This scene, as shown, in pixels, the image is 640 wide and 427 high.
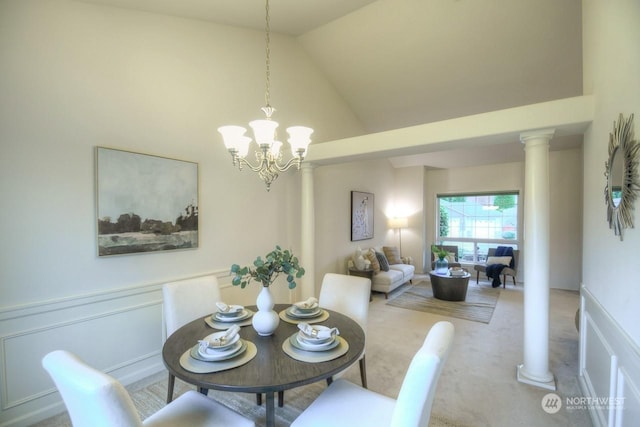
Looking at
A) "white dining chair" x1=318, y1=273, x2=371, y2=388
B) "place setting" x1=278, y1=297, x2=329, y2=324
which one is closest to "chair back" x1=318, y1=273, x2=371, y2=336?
"white dining chair" x1=318, y1=273, x2=371, y2=388

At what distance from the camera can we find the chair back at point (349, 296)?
238cm

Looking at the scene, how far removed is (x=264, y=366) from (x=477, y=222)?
6.76 m

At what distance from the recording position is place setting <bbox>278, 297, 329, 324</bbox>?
2025mm

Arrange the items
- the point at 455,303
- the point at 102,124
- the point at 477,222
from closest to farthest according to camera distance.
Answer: the point at 102,124 < the point at 455,303 < the point at 477,222

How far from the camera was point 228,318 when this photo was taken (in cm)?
199

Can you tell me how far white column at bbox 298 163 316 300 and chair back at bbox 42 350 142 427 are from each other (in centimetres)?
296

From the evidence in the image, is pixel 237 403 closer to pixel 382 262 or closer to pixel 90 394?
pixel 90 394

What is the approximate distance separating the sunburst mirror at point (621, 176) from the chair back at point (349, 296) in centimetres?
157

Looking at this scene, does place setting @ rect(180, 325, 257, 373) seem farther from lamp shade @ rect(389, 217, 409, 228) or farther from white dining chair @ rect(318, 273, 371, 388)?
lamp shade @ rect(389, 217, 409, 228)

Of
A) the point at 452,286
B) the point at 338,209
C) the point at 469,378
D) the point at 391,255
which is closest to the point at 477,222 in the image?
the point at 391,255

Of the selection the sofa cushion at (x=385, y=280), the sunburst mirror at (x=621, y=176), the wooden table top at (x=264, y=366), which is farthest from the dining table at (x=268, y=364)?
the sofa cushion at (x=385, y=280)

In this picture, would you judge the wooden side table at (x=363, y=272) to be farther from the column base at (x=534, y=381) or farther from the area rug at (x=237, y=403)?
the area rug at (x=237, y=403)

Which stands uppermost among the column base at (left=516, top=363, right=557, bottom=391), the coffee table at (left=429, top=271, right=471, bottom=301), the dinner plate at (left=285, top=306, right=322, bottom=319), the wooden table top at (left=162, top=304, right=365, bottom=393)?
the dinner plate at (left=285, top=306, right=322, bottom=319)

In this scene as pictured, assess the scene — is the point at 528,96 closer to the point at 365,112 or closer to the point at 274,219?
the point at 365,112
